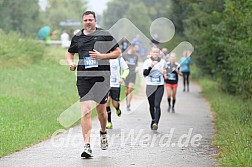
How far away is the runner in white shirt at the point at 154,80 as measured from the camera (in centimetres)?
1434

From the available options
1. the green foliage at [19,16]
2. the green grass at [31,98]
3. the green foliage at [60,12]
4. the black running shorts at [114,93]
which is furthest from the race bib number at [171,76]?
the green foliage at [60,12]

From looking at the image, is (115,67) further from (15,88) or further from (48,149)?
(15,88)

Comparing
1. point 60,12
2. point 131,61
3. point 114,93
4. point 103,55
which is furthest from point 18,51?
point 60,12

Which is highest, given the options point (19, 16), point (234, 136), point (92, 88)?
point (19, 16)

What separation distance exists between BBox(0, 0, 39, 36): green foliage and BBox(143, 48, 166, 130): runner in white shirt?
76.2 ft

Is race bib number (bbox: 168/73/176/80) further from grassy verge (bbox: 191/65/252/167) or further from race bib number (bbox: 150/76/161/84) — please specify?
race bib number (bbox: 150/76/161/84)

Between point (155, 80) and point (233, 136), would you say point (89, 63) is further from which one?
point (155, 80)

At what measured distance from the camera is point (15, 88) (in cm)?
2111

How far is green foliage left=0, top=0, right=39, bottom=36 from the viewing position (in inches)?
1550

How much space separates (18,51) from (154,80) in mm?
16365

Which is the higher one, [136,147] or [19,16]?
[19,16]

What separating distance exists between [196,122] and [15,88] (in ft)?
24.1

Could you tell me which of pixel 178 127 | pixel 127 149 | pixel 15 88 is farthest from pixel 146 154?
pixel 15 88

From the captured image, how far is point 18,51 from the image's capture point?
97.9 ft
